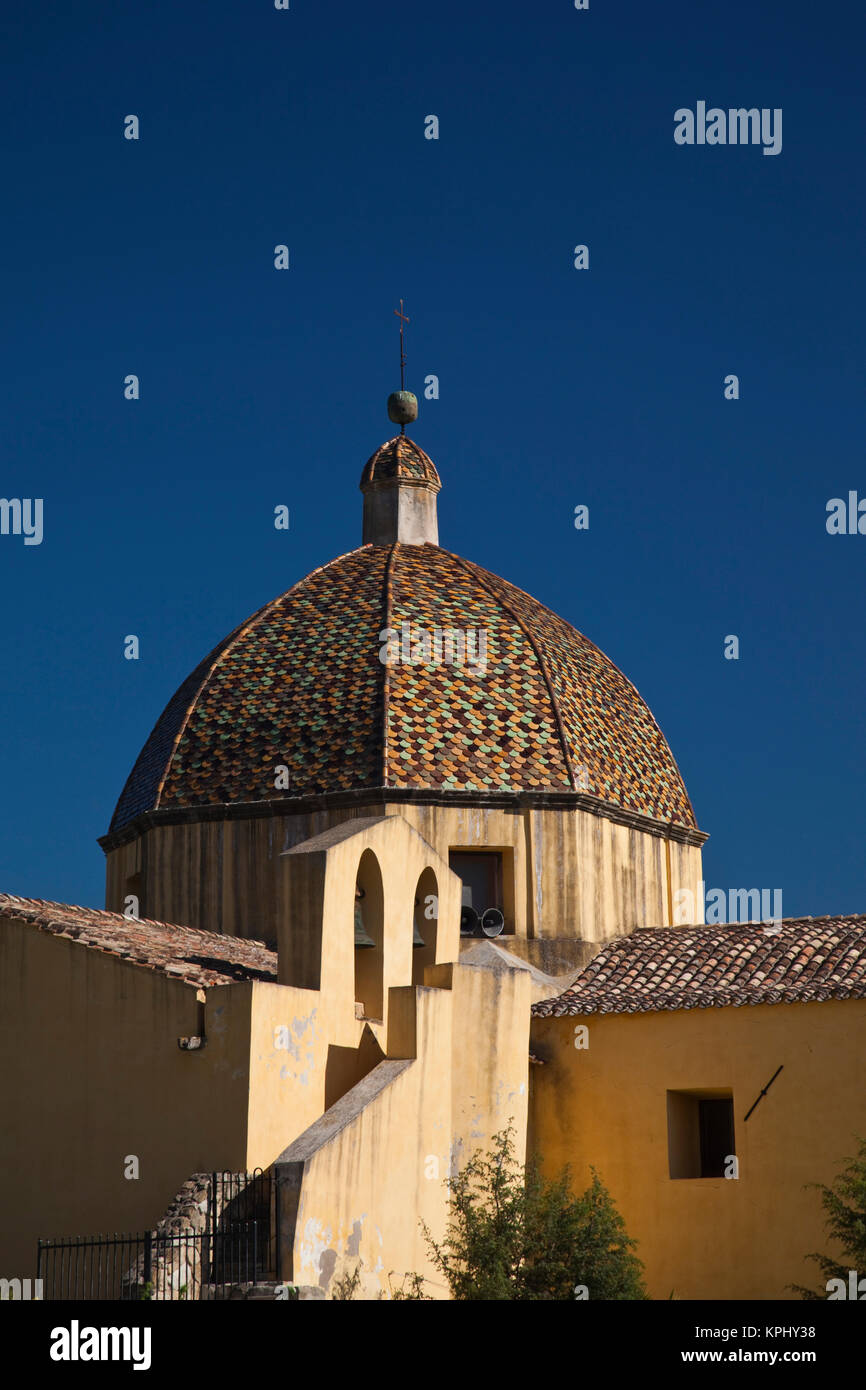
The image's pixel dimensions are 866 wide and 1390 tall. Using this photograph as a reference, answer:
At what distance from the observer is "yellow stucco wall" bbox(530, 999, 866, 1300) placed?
1970cm

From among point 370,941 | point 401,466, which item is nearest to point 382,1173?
point 370,941

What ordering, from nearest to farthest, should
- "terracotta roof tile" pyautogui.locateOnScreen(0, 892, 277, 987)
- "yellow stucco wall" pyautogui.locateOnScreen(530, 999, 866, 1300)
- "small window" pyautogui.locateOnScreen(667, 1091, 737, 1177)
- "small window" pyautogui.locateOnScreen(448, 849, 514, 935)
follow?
"terracotta roof tile" pyautogui.locateOnScreen(0, 892, 277, 987) < "yellow stucco wall" pyautogui.locateOnScreen(530, 999, 866, 1300) < "small window" pyautogui.locateOnScreen(667, 1091, 737, 1177) < "small window" pyautogui.locateOnScreen(448, 849, 514, 935)

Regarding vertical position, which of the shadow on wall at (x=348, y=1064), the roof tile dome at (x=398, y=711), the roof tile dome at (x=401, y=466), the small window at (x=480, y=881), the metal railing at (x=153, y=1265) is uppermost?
the roof tile dome at (x=401, y=466)

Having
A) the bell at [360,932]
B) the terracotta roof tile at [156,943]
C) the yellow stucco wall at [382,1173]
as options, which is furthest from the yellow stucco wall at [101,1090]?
the bell at [360,932]

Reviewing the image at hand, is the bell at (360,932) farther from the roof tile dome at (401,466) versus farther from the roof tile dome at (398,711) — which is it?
the roof tile dome at (401,466)

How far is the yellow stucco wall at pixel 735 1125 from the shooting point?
64.6 feet

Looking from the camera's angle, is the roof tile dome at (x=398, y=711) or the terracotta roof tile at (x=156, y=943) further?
the roof tile dome at (x=398, y=711)

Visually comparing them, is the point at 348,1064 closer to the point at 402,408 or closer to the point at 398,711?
the point at 398,711

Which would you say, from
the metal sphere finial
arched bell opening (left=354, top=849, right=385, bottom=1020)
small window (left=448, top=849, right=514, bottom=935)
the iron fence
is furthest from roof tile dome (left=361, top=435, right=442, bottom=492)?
the iron fence

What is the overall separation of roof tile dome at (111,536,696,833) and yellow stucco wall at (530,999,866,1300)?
11.9 ft

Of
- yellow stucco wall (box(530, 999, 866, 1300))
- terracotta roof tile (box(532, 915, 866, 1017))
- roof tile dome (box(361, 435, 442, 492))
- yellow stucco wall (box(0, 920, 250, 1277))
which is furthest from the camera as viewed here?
roof tile dome (box(361, 435, 442, 492))

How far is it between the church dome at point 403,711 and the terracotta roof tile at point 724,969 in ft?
6.78

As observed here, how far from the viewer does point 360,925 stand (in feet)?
65.8

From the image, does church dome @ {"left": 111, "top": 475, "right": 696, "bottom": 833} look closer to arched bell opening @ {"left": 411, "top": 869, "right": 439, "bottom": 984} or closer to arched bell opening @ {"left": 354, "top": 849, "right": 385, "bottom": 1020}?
arched bell opening @ {"left": 411, "top": 869, "right": 439, "bottom": 984}
